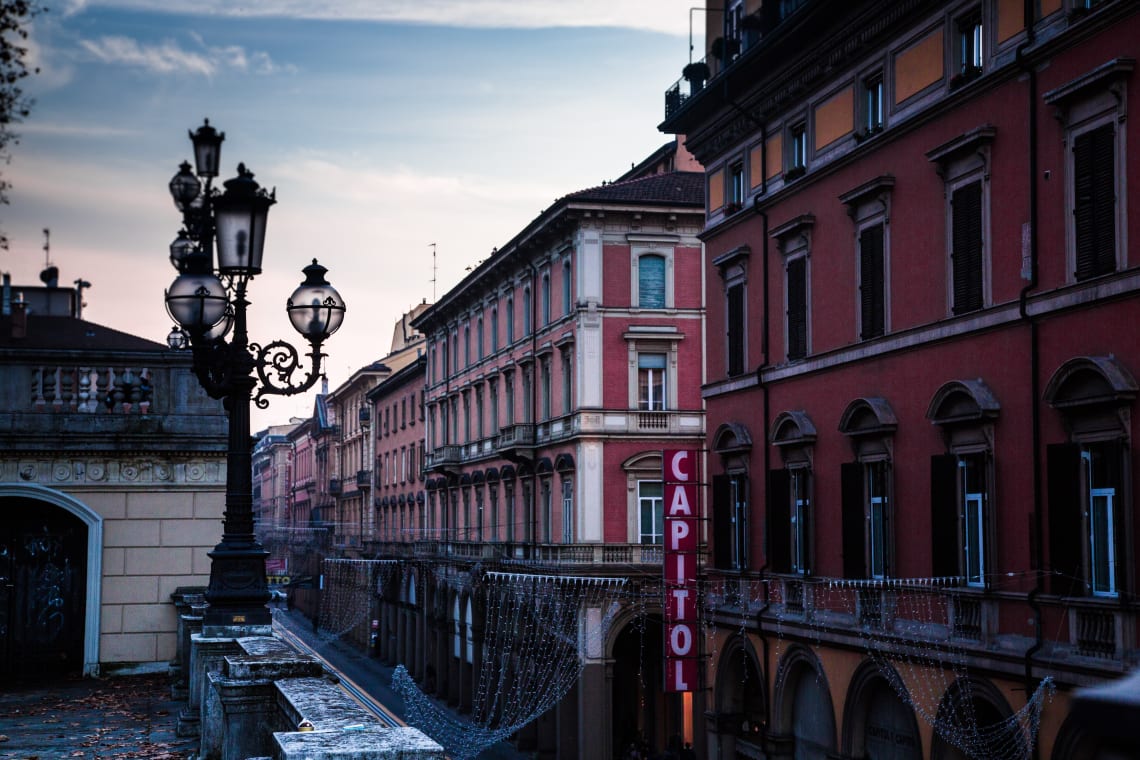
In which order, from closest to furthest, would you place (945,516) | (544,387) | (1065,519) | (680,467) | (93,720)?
(93,720)
(1065,519)
(945,516)
(680,467)
(544,387)

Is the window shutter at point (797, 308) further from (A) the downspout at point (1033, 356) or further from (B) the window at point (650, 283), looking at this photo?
(B) the window at point (650, 283)

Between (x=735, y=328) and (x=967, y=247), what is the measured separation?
989cm

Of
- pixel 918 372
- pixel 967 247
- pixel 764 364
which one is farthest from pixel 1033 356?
pixel 764 364

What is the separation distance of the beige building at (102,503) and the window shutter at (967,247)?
1051cm

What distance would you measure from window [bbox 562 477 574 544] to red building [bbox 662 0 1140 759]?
11943 mm

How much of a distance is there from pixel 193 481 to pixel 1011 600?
10816mm

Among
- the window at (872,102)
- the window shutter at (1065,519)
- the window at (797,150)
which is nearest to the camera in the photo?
the window shutter at (1065,519)

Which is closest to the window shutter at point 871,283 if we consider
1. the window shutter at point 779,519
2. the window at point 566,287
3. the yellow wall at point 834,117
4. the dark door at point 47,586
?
the yellow wall at point 834,117

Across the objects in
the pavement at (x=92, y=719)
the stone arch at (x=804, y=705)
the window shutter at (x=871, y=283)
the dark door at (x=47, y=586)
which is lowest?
the stone arch at (x=804, y=705)

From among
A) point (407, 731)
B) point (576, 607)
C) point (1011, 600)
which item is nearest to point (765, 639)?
point (1011, 600)

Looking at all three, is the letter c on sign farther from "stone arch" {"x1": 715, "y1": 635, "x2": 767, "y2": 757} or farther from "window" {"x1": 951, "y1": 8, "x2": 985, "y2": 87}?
"window" {"x1": 951, "y1": 8, "x2": 985, "y2": 87}

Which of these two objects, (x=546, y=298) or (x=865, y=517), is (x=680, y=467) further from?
(x=546, y=298)

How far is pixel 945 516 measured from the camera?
20641mm

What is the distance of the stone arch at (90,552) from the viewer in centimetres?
1697
